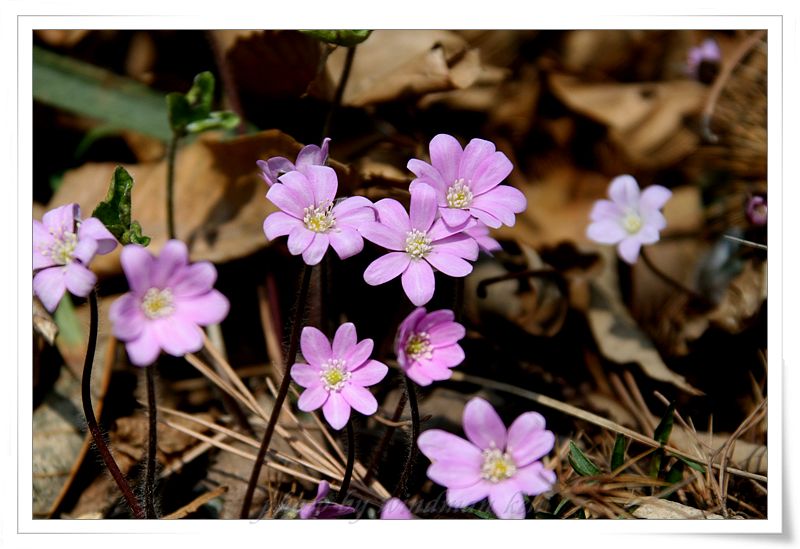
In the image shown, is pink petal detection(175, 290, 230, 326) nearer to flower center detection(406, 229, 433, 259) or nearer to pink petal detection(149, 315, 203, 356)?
pink petal detection(149, 315, 203, 356)

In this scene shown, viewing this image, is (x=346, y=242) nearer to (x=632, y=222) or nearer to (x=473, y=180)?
(x=473, y=180)

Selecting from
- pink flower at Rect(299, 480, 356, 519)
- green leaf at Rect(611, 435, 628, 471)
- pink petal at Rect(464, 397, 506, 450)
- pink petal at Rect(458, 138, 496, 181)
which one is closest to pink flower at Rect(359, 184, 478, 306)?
pink petal at Rect(458, 138, 496, 181)

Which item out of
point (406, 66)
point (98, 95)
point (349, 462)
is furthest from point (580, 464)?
point (98, 95)

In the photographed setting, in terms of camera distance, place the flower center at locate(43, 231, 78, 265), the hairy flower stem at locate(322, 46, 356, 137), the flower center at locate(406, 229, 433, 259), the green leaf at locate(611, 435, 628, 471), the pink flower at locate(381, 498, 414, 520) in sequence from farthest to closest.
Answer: the hairy flower stem at locate(322, 46, 356, 137), the green leaf at locate(611, 435, 628, 471), the pink flower at locate(381, 498, 414, 520), the flower center at locate(406, 229, 433, 259), the flower center at locate(43, 231, 78, 265)

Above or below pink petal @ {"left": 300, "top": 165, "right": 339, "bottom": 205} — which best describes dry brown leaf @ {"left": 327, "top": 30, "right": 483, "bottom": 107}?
above

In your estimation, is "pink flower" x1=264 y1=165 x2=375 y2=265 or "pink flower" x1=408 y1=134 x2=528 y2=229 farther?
"pink flower" x1=408 y1=134 x2=528 y2=229

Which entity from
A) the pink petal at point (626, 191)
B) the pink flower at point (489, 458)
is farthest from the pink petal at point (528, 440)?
the pink petal at point (626, 191)
